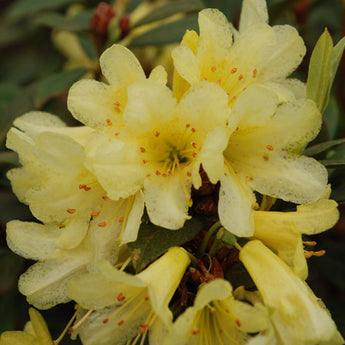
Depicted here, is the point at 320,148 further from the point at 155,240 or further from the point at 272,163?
the point at 155,240

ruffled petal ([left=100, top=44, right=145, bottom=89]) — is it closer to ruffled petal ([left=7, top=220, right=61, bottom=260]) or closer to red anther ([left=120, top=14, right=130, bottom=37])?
ruffled petal ([left=7, top=220, right=61, bottom=260])

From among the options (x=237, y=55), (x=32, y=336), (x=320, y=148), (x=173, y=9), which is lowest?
(x=32, y=336)

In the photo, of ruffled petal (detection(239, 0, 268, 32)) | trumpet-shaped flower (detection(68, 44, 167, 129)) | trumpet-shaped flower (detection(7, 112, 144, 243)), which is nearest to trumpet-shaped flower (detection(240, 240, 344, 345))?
trumpet-shaped flower (detection(7, 112, 144, 243))

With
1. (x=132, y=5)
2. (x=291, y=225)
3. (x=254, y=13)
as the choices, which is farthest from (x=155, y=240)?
(x=132, y=5)

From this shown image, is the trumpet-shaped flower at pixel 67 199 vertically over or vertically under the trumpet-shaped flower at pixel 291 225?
over

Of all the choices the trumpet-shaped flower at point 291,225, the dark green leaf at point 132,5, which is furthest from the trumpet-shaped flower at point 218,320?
the dark green leaf at point 132,5

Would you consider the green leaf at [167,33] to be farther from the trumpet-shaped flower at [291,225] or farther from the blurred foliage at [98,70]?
the trumpet-shaped flower at [291,225]

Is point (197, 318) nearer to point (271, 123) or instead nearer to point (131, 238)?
point (131, 238)

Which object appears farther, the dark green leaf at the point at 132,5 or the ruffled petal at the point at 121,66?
the dark green leaf at the point at 132,5

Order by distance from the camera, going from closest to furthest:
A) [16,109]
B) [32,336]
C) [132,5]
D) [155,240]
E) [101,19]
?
[155,240]
[32,336]
[16,109]
[101,19]
[132,5]
